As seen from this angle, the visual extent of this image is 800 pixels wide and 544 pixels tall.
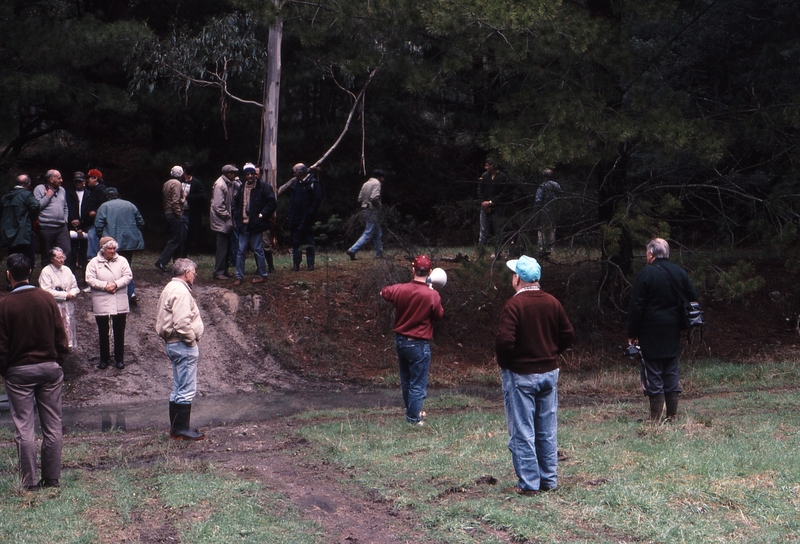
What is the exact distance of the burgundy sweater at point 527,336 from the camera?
21.7ft

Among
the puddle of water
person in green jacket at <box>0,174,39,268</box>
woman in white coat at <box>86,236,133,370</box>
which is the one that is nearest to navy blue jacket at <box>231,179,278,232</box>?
woman in white coat at <box>86,236,133,370</box>

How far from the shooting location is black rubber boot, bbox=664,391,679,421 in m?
9.12

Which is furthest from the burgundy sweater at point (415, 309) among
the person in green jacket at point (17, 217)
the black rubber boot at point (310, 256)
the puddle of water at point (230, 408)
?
the black rubber boot at point (310, 256)

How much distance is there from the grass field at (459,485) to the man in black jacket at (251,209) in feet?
19.1

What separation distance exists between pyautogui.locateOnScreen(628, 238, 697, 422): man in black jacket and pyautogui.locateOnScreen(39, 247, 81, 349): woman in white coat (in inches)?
295

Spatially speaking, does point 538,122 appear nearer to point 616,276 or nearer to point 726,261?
point 616,276

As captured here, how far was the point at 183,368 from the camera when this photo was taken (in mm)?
9219

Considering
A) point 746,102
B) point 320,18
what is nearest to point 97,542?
point 320,18

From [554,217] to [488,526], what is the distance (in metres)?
9.46

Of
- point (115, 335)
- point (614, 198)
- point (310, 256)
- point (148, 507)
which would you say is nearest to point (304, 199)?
point (310, 256)

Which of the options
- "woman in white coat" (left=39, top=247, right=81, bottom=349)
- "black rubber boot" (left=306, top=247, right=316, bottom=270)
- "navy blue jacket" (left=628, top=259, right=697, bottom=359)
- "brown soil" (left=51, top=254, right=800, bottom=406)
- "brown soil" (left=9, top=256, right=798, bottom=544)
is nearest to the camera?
"navy blue jacket" (left=628, top=259, right=697, bottom=359)

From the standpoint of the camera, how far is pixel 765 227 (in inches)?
566

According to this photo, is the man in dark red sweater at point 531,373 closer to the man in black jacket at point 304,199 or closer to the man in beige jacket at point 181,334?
the man in beige jacket at point 181,334

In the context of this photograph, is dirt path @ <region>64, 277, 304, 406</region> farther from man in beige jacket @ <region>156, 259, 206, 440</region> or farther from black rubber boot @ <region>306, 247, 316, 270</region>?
man in beige jacket @ <region>156, 259, 206, 440</region>
